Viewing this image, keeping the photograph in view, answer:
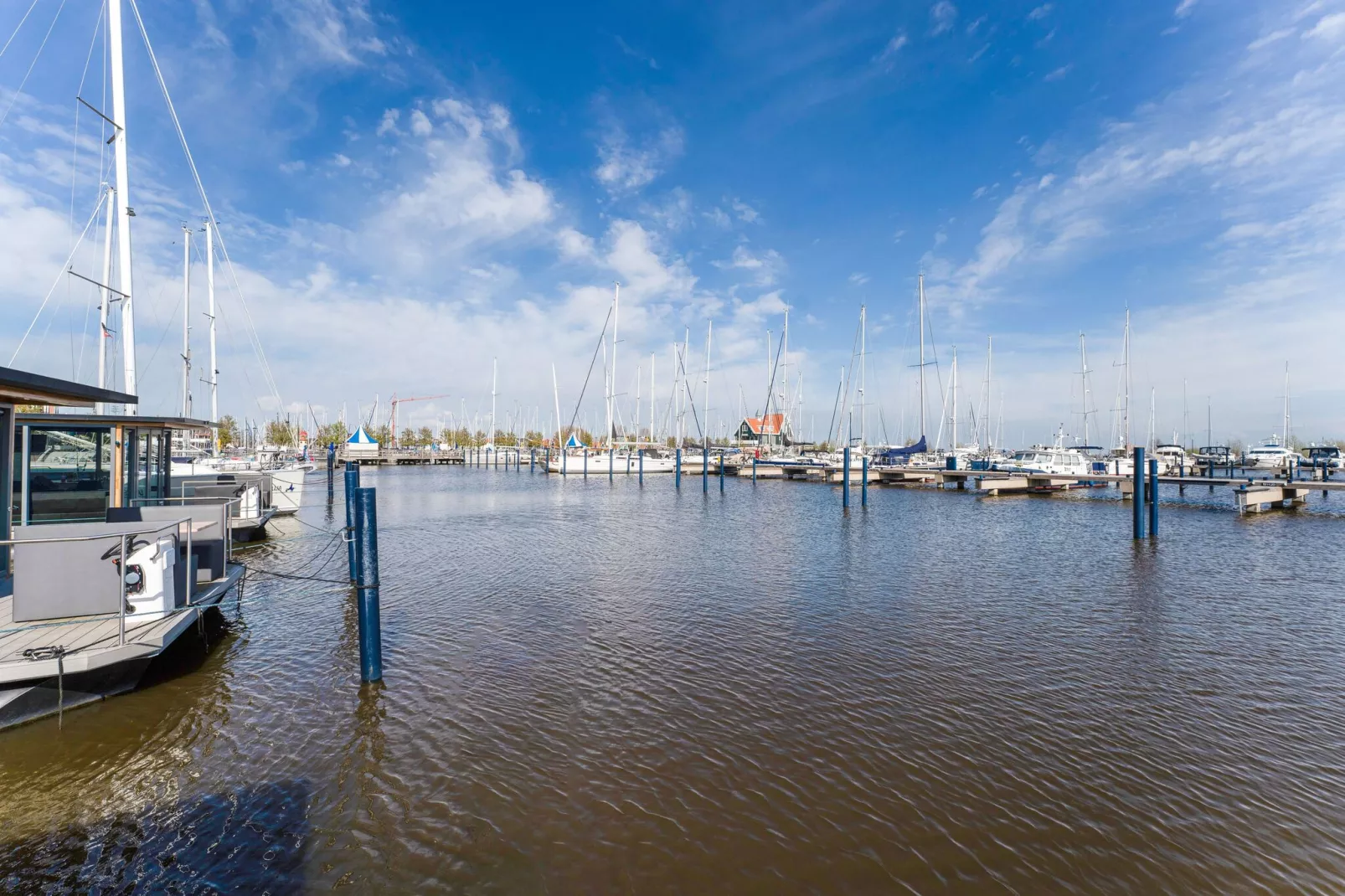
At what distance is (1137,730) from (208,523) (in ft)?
44.8

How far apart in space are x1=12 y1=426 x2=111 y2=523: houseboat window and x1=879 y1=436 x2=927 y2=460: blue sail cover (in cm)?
5585

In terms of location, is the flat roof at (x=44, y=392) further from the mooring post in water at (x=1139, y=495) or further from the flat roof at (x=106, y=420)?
the mooring post in water at (x=1139, y=495)

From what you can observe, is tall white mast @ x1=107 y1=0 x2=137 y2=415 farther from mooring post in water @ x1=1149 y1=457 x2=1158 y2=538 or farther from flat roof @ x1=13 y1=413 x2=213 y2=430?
mooring post in water @ x1=1149 y1=457 x2=1158 y2=538

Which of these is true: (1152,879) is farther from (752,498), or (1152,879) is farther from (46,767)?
(752,498)

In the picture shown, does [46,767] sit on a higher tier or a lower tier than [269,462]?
lower

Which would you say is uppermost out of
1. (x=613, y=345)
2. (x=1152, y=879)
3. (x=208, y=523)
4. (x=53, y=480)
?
(x=613, y=345)

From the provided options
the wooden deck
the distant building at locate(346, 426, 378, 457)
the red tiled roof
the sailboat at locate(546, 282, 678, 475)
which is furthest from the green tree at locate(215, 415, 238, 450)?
the wooden deck

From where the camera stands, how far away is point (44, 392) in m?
7.93

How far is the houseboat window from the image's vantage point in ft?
31.8

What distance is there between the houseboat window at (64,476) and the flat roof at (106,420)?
6.4 inches

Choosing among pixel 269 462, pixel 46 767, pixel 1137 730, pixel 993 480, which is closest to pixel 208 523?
pixel 46 767

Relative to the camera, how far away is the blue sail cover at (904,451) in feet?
188

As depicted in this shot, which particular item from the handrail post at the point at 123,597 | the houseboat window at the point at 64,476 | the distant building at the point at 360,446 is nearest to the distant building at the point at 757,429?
the distant building at the point at 360,446

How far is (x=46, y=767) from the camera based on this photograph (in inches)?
238
